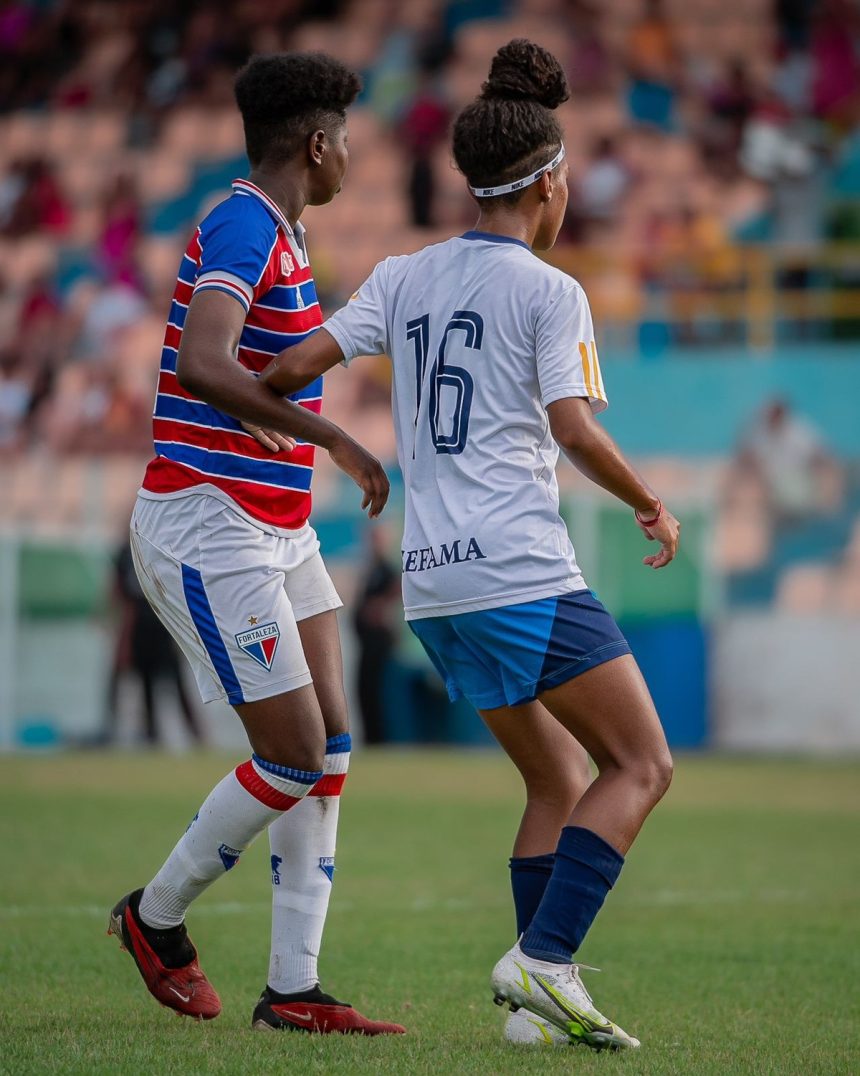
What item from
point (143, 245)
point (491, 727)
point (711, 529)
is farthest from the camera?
point (143, 245)

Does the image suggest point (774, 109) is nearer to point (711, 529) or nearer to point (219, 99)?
point (711, 529)

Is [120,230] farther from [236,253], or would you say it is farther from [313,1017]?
[313,1017]

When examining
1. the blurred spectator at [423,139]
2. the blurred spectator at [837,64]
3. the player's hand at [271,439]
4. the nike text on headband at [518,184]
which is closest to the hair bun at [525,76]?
the nike text on headband at [518,184]

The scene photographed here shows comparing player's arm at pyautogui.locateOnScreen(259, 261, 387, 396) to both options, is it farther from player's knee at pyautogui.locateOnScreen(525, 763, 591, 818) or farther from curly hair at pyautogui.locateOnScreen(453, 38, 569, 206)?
player's knee at pyautogui.locateOnScreen(525, 763, 591, 818)

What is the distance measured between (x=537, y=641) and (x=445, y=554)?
1.09 feet

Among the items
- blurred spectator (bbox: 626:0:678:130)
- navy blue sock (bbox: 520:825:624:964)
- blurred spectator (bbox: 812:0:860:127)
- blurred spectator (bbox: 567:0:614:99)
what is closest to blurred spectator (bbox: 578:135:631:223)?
blurred spectator (bbox: 626:0:678:130)

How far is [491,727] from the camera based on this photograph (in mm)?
4750

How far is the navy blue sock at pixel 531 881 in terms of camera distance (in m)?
4.79

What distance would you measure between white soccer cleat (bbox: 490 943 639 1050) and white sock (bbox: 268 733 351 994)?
0.72 meters

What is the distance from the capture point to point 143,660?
1783 centimetres

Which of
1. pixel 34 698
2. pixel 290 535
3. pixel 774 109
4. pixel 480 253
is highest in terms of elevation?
pixel 774 109

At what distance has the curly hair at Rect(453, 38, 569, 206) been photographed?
14.9 feet

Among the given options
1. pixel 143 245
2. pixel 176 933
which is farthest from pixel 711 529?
pixel 176 933

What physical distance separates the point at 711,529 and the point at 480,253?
43.1 feet
